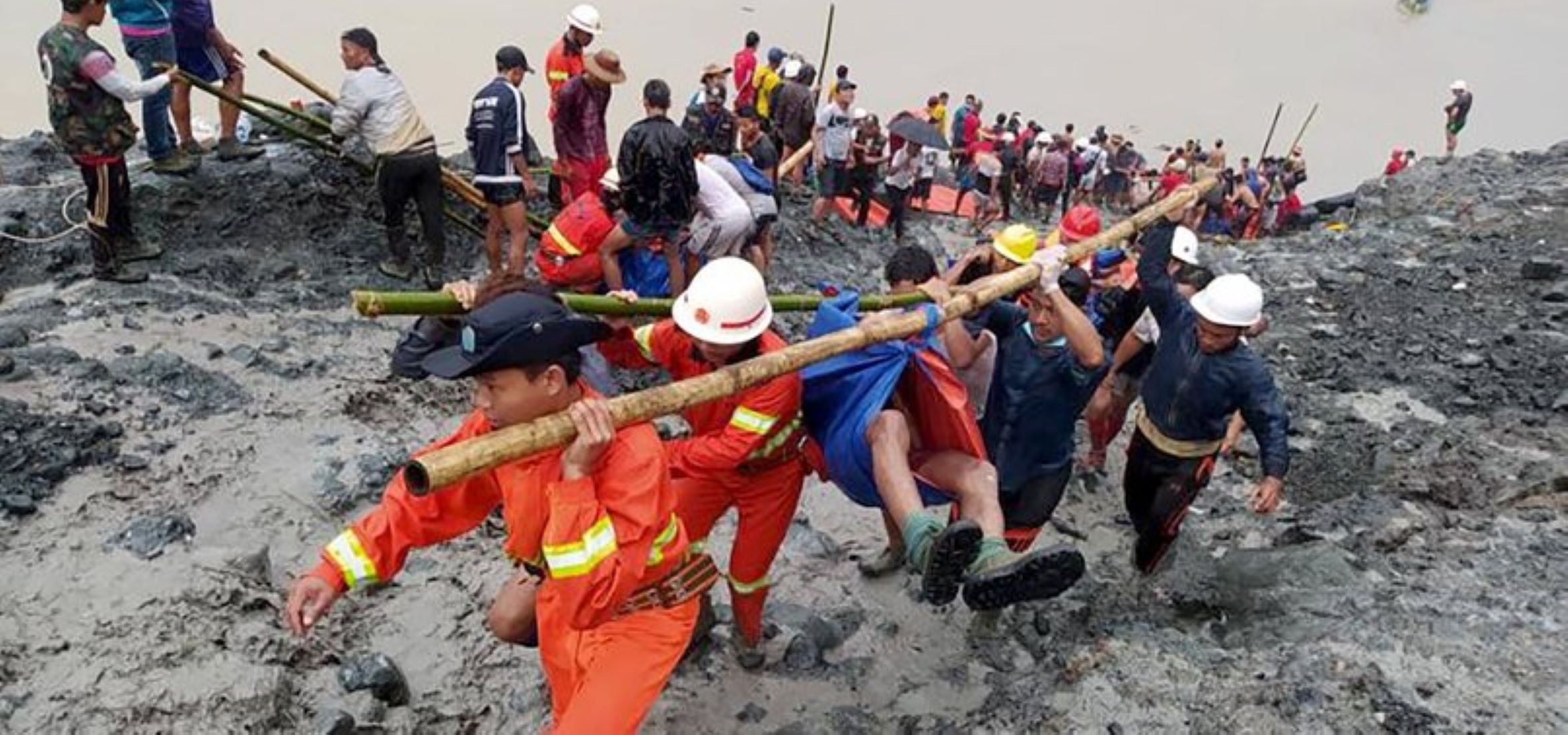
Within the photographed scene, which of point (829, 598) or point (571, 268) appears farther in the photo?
point (571, 268)

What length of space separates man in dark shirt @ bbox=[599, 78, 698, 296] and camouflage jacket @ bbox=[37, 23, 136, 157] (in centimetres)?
314

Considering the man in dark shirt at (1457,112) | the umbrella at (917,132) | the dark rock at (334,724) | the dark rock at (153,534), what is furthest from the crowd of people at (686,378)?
the man in dark shirt at (1457,112)

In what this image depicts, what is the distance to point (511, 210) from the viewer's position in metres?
7.12

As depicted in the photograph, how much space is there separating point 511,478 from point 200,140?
24.8 ft

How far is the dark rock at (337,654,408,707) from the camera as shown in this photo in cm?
392

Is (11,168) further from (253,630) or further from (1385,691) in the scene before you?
(1385,691)

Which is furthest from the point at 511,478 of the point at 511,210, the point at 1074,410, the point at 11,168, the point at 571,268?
the point at 11,168

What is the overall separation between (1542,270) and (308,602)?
38.5 ft

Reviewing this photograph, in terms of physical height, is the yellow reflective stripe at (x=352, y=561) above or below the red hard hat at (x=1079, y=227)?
below

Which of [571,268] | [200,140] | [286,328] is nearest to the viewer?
[571,268]

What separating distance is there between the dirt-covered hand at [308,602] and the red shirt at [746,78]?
10.4 metres

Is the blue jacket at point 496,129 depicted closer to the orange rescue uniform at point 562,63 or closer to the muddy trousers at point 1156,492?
the orange rescue uniform at point 562,63

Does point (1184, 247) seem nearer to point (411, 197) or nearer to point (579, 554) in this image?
point (579, 554)

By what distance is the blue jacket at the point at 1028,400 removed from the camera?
14.1 feet
